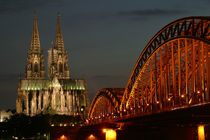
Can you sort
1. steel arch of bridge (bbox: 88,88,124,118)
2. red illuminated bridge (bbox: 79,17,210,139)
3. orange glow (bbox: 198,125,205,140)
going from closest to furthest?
1. red illuminated bridge (bbox: 79,17,210,139)
2. orange glow (bbox: 198,125,205,140)
3. steel arch of bridge (bbox: 88,88,124,118)

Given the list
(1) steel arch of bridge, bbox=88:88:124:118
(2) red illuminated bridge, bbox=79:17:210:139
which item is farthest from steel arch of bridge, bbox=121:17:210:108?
(1) steel arch of bridge, bbox=88:88:124:118

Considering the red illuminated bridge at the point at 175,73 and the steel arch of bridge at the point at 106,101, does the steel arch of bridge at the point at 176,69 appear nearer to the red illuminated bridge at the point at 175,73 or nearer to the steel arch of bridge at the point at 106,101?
the red illuminated bridge at the point at 175,73

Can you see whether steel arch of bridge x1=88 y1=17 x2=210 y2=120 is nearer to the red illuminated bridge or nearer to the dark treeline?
the red illuminated bridge

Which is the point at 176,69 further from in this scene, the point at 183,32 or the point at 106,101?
the point at 106,101

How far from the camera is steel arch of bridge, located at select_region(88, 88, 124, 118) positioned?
380 ft

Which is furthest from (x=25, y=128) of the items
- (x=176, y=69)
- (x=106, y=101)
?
(x=176, y=69)

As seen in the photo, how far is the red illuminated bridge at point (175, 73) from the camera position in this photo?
56.4 meters

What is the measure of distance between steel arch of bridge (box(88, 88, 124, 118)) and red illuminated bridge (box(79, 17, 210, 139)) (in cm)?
243

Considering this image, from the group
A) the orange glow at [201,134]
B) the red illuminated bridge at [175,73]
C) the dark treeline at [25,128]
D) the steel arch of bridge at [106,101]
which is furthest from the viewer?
the dark treeline at [25,128]

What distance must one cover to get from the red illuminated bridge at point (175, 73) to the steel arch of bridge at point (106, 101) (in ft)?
7.96

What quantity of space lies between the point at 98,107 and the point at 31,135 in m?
30.0

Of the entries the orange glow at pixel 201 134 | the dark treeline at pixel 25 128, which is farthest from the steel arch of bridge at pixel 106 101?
the orange glow at pixel 201 134

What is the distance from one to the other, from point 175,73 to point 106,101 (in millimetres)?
63632

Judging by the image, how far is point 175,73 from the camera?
68.1 meters
